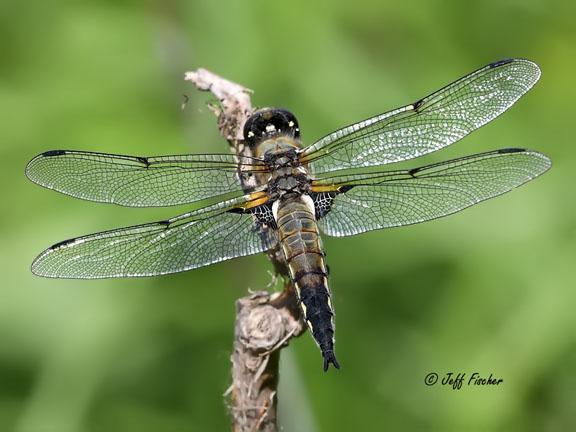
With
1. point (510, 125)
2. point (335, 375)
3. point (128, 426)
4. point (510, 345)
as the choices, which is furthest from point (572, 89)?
point (128, 426)

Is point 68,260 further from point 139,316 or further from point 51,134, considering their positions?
point 51,134

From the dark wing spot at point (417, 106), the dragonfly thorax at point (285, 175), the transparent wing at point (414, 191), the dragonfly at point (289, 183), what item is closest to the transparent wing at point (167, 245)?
the dragonfly at point (289, 183)

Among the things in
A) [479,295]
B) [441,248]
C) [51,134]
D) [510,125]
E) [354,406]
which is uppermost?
[51,134]

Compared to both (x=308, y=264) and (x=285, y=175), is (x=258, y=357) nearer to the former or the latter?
(x=308, y=264)

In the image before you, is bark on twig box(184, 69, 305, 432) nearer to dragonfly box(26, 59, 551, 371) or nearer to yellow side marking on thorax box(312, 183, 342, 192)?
dragonfly box(26, 59, 551, 371)

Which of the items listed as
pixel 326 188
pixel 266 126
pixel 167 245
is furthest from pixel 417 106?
pixel 167 245

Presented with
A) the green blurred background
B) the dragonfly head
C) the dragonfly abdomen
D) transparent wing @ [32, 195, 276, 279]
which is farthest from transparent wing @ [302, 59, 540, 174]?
the green blurred background
